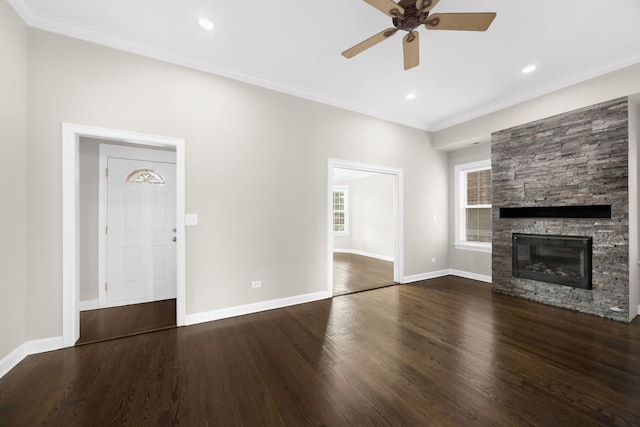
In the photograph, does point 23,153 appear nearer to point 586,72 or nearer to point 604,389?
point 604,389

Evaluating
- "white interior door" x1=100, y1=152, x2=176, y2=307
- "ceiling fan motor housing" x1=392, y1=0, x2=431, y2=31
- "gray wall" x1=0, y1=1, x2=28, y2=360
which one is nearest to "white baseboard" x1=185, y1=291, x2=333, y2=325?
"white interior door" x1=100, y1=152, x2=176, y2=307

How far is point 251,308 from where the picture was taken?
3219mm

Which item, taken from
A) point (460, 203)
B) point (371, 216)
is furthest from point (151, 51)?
point (371, 216)

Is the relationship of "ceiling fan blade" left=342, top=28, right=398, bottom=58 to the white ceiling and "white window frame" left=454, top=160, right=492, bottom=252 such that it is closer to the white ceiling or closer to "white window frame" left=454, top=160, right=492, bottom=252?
the white ceiling

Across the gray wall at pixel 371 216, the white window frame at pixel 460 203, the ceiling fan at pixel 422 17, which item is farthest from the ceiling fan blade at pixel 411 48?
the gray wall at pixel 371 216

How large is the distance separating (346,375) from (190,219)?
2.34 meters

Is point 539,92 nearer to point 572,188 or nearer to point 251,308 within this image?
point 572,188

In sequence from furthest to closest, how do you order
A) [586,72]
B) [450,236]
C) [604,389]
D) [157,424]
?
[450,236]
[586,72]
[604,389]
[157,424]

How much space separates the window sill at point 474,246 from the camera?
4633 millimetres

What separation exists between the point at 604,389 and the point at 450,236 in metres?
3.67

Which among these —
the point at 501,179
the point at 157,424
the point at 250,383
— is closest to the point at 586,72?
the point at 501,179

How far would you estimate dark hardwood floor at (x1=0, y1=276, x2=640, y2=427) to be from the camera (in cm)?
156

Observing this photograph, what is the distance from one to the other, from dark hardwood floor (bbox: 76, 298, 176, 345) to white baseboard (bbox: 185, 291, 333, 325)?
0.86 feet

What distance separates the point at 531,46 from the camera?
2684 millimetres
